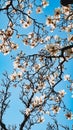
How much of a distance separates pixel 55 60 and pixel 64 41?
0.64 metres

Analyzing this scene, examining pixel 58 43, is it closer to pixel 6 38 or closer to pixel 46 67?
pixel 46 67

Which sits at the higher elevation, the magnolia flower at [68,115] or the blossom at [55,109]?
the blossom at [55,109]

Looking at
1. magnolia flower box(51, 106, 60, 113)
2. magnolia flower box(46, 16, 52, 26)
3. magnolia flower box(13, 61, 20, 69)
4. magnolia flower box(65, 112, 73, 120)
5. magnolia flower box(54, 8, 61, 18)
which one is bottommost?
magnolia flower box(65, 112, 73, 120)

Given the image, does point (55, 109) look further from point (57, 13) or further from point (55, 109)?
point (57, 13)

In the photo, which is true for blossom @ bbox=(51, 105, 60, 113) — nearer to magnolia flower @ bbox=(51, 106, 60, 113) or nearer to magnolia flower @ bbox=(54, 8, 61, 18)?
magnolia flower @ bbox=(51, 106, 60, 113)

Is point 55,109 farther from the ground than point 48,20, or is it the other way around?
point 48,20

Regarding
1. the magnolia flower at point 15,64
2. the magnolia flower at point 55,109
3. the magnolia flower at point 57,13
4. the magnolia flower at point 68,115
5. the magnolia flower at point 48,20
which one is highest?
the magnolia flower at point 57,13

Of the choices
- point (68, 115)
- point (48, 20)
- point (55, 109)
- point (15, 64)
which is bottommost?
point (68, 115)

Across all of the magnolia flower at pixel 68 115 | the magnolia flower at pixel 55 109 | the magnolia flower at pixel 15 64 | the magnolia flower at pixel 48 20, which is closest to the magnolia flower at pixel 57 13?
the magnolia flower at pixel 48 20

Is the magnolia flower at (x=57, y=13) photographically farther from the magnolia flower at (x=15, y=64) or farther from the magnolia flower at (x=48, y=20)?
the magnolia flower at (x=15, y=64)

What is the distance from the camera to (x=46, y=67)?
7996mm

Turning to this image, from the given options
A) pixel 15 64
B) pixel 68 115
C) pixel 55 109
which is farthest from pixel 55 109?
pixel 15 64

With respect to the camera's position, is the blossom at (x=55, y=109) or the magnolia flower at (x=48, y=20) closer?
the magnolia flower at (x=48, y=20)

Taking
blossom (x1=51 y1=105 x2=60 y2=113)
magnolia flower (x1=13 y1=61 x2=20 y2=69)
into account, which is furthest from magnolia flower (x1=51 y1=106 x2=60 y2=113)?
magnolia flower (x1=13 y1=61 x2=20 y2=69)
